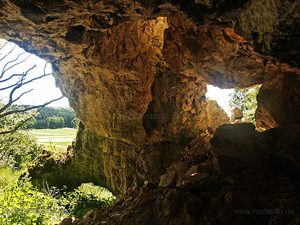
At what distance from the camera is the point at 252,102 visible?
36.2 ft

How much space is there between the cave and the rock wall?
0.07 feet

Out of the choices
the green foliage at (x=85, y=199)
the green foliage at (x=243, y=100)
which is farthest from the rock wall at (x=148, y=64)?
the green foliage at (x=243, y=100)

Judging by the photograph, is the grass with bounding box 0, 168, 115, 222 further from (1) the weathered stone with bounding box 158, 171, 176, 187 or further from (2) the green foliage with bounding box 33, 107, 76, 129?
(2) the green foliage with bounding box 33, 107, 76, 129

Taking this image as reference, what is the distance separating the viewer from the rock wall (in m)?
2.46

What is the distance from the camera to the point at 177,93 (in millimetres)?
6520

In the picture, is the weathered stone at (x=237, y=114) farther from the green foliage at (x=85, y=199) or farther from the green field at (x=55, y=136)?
the green field at (x=55, y=136)

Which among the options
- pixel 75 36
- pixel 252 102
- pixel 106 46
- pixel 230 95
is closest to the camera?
pixel 75 36

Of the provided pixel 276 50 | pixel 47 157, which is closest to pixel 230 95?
pixel 276 50

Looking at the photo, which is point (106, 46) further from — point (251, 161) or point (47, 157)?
point (47, 157)

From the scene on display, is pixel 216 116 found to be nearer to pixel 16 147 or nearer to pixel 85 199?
pixel 85 199

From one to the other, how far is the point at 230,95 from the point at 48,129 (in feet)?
66.6

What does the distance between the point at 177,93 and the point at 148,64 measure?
166 cm

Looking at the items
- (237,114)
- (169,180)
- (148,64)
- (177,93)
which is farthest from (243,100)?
(169,180)

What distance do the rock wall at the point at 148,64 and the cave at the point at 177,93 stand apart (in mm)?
22
